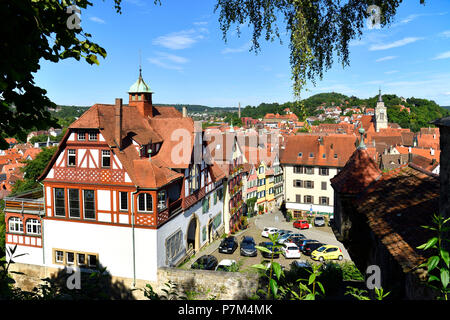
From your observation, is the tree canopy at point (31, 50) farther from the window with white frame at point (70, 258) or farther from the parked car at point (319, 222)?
the parked car at point (319, 222)

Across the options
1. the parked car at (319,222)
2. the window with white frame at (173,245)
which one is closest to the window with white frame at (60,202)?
the window with white frame at (173,245)

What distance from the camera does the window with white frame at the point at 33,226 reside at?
24469mm

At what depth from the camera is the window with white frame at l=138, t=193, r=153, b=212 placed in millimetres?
21766

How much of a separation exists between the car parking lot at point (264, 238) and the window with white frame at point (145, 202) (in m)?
6.62

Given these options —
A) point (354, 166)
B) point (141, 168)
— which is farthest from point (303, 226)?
point (354, 166)

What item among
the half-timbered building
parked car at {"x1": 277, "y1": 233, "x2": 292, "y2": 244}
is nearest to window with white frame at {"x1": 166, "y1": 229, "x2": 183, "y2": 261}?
the half-timbered building

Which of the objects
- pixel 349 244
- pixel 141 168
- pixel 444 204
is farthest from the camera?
pixel 141 168

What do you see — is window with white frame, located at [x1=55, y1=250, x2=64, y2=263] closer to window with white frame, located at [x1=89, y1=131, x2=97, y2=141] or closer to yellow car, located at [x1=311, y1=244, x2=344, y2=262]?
window with white frame, located at [x1=89, y1=131, x2=97, y2=141]

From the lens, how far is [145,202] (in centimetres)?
2183

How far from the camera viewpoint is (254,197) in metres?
48.8

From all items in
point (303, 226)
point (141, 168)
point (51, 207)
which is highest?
point (141, 168)

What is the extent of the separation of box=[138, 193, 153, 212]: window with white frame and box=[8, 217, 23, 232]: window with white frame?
9.84 meters
